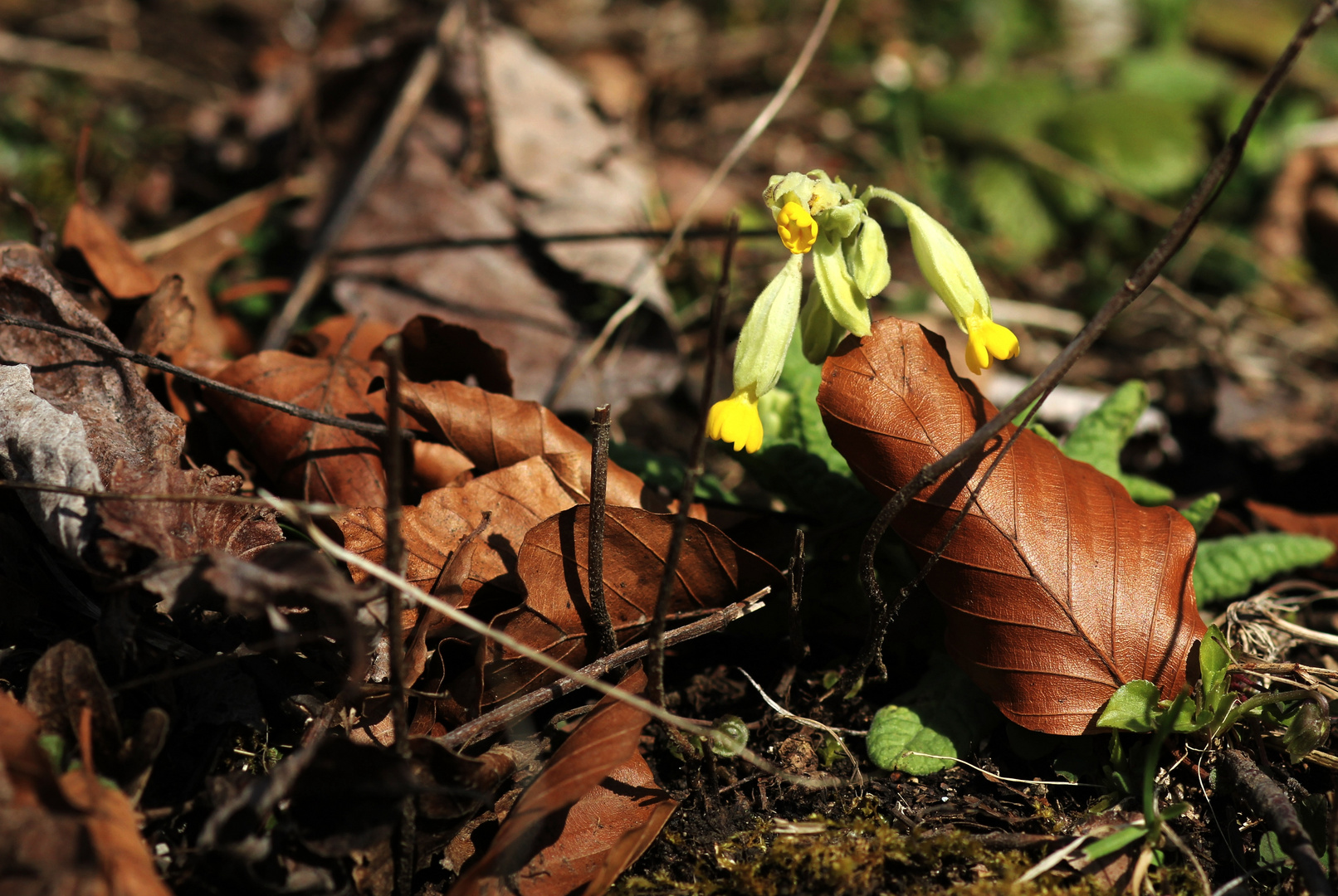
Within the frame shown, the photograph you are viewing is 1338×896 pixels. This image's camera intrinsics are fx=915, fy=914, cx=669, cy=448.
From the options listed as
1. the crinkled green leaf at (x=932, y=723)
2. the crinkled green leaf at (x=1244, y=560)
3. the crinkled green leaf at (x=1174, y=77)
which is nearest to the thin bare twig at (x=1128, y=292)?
the crinkled green leaf at (x=932, y=723)

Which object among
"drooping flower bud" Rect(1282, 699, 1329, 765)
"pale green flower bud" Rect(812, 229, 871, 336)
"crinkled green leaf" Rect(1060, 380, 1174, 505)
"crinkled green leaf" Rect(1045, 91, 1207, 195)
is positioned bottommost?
"drooping flower bud" Rect(1282, 699, 1329, 765)

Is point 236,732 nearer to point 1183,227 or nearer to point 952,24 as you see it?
point 1183,227

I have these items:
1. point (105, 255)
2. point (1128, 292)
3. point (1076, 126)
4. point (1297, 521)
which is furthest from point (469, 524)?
point (1076, 126)

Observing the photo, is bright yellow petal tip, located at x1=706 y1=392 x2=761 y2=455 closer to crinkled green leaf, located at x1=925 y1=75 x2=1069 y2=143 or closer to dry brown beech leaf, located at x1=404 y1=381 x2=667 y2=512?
dry brown beech leaf, located at x1=404 y1=381 x2=667 y2=512

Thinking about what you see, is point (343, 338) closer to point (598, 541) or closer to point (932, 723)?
point (598, 541)

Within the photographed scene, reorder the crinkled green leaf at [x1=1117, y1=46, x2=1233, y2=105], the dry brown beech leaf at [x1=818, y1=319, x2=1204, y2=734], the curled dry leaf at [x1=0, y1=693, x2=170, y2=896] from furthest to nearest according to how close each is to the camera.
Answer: the crinkled green leaf at [x1=1117, y1=46, x2=1233, y2=105]
the dry brown beech leaf at [x1=818, y1=319, x2=1204, y2=734]
the curled dry leaf at [x1=0, y1=693, x2=170, y2=896]

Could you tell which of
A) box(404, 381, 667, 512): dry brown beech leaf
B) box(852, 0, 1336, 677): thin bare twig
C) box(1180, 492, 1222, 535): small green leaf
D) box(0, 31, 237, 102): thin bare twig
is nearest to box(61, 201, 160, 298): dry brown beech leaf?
box(404, 381, 667, 512): dry brown beech leaf
